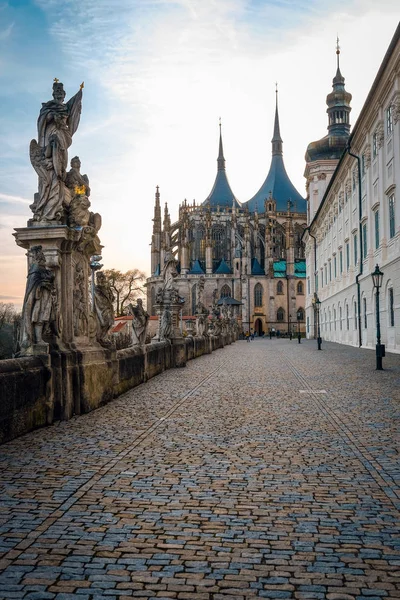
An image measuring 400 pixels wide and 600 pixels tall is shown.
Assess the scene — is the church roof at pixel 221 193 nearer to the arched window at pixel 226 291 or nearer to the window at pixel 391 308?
the arched window at pixel 226 291

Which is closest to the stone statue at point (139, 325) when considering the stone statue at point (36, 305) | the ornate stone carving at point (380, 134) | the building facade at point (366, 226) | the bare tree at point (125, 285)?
the stone statue at point (36, 305)

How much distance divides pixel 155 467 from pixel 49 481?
103 cm

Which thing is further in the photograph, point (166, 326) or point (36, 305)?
point (166, 326)

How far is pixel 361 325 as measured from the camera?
112 feet

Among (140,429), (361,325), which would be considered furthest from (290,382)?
(361,325)

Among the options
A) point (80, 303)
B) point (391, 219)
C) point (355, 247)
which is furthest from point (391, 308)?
point (80, 303)

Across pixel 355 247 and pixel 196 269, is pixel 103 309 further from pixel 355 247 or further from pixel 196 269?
pixel 196 269

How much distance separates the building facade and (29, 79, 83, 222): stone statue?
16.7 m

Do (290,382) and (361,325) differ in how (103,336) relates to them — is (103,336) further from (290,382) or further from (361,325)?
(361,325)

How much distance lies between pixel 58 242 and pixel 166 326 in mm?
11797

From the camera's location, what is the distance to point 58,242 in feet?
30.5

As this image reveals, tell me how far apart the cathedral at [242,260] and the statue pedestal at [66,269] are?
80676mm

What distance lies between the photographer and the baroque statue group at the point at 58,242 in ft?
27.6


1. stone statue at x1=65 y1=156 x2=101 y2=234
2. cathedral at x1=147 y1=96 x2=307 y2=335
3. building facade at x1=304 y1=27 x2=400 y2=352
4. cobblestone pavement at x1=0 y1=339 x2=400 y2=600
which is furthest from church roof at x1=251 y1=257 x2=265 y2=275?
cobblestone pavement at x1=0 y1=339 x2=400 y2=600
